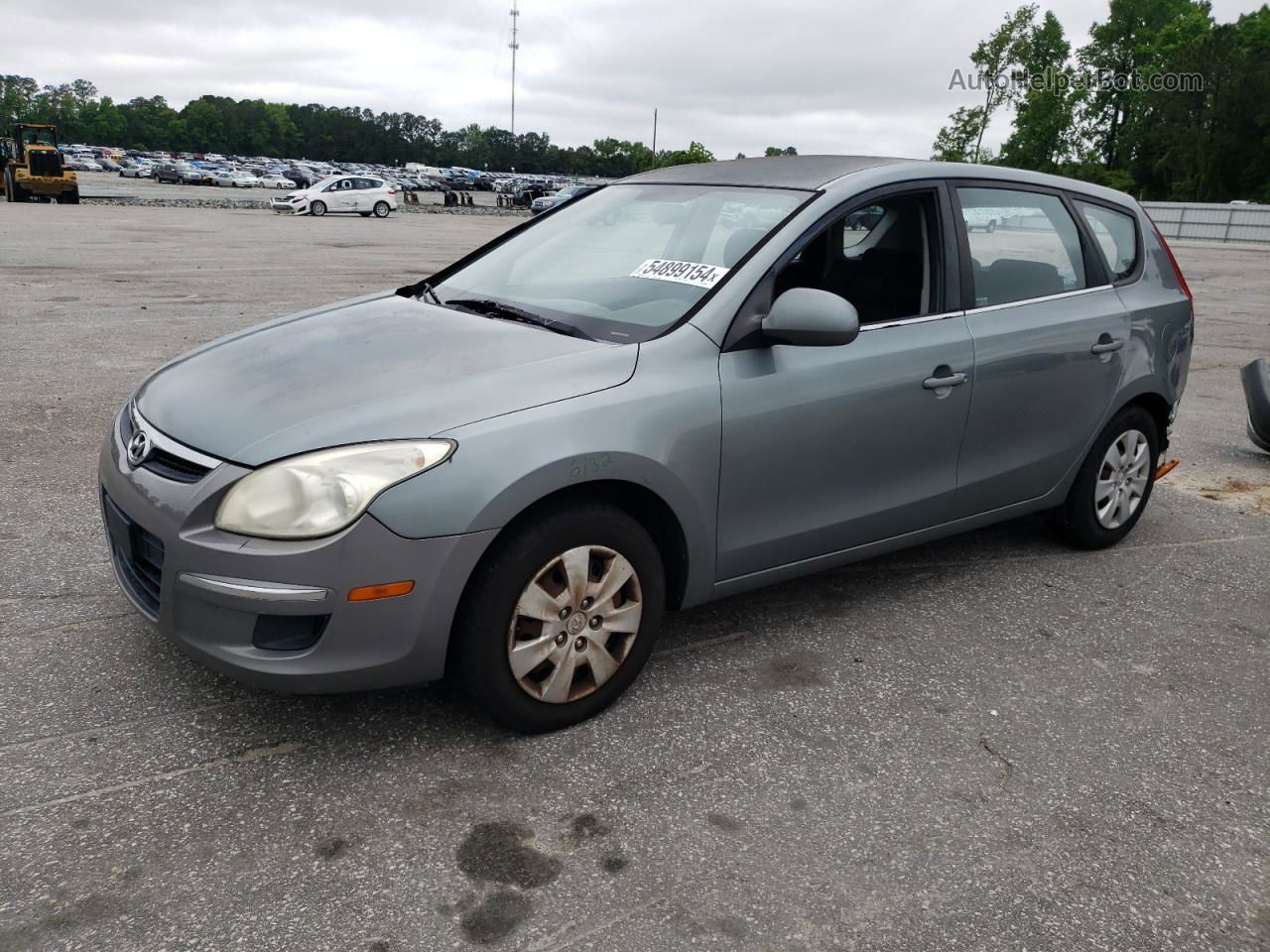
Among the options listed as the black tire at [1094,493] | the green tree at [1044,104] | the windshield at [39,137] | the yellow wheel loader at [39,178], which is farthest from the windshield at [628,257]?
the green tree at [1044,104]

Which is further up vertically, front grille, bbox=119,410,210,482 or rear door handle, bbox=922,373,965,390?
rear door handle, bbox=922,373,965,390

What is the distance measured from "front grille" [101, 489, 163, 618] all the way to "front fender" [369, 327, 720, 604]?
28.3 inches

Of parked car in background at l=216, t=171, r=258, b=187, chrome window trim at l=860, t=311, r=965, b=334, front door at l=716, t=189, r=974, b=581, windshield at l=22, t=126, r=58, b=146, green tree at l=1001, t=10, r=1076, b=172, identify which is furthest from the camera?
green tree at l=1001, t=10, r=1076, b=172

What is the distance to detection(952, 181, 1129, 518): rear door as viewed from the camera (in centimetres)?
408

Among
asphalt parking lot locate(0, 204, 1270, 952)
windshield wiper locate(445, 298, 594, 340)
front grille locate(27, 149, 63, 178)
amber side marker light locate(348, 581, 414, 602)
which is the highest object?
front grille locate(27, 149, 63, 178)

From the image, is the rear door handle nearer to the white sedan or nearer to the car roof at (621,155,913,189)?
the car roof at (621,155,913,189)

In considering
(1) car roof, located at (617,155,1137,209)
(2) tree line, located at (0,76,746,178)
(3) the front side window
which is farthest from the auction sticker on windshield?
(2) tree line, located at (0,76,746,178)

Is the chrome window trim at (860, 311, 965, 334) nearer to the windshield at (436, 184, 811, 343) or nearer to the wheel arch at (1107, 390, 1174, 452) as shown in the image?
the windshield at (436, 184, 811, 343)

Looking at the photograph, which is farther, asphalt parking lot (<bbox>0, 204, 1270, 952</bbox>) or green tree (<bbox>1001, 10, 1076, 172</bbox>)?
green tree (<bbox>1001, 10, 1076, 172</bbox>)

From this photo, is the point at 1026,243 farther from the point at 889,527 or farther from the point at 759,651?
the point at 759,651

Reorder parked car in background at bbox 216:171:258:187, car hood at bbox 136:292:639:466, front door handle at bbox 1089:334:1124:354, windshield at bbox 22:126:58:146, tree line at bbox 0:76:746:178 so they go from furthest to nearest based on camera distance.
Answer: tree line at bbox 0:76:746:178 < parked car in background at bbox 216:171:258:187 < windshield at bbox 22:126:58:146 < front door handle at bbox 1089:334:1124:354 < car hood at bbox 136:292:639:466

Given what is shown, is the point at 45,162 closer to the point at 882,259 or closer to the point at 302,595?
the point at 882,259

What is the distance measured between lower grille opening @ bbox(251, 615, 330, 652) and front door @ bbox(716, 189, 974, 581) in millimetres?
1252

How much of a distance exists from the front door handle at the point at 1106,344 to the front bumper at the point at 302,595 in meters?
2.86
